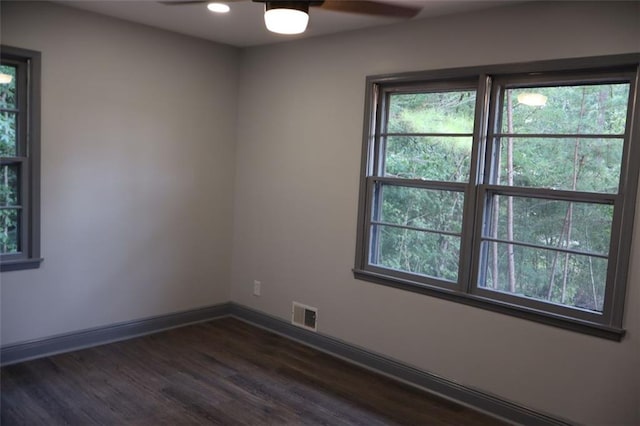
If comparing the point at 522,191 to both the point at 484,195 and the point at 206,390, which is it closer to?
the point at 484,195

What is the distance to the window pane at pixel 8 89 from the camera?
3.38 meters

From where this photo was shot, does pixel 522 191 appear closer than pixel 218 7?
Yes

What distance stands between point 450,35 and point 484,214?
1.17 metres

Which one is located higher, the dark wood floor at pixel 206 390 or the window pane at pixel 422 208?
the window pane at pixel 422 208

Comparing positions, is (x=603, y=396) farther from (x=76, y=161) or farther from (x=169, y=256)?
(x=76, y=161)

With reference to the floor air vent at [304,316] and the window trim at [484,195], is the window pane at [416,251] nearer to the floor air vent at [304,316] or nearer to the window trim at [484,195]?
the window trim at [484,195]

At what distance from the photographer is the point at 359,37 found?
12.3 feet

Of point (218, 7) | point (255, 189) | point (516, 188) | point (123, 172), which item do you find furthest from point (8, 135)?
point (516, 188)

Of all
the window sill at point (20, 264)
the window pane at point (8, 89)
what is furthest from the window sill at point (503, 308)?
the window pane at point (8, 89)

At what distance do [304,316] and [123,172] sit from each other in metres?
1.84

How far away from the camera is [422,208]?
355cm

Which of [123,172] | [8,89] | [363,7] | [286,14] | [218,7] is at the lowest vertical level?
[123,172]

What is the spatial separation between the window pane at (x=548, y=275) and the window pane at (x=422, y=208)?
1.04ft

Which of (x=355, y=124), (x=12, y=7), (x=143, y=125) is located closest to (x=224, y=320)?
(x=143, y=125)
